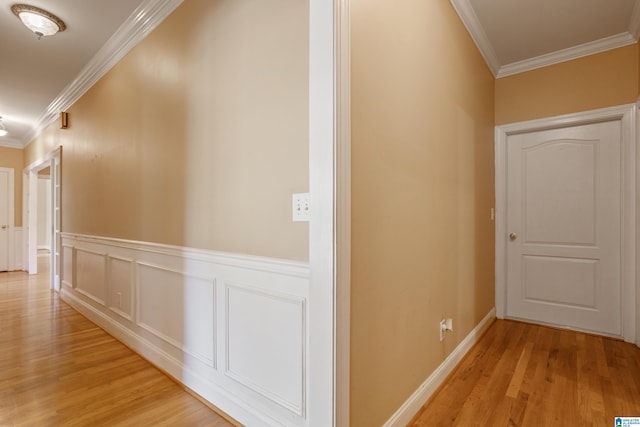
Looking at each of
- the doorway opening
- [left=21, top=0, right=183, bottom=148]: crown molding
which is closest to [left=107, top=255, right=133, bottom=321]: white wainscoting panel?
[left=21, top=0, right=183, bottom=148]: crown molding

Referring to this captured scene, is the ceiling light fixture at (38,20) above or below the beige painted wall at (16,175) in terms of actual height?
above

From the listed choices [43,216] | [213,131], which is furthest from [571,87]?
[43,216]

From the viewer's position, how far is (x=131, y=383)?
2004mm

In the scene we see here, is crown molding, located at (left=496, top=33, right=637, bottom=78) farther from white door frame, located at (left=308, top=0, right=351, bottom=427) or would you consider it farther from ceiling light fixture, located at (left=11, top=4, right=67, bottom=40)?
ceiling light fixture, located at (left=11, top=4, right=67, bottom=40)

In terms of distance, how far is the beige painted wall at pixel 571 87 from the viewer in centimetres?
265

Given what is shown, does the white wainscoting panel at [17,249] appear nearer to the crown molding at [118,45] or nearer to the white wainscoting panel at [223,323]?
the crown molding at [118,45]

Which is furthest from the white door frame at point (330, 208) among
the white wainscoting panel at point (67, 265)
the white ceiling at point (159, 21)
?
the white wainscoting panel at point (67, 265)

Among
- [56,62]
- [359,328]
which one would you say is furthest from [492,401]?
[56,62]

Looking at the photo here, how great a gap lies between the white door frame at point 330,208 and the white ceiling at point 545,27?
61.1 inches

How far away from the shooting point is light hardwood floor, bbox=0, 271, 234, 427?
1.67 m

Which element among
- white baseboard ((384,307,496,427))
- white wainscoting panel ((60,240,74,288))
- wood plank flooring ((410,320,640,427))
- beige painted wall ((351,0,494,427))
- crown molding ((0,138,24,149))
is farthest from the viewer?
crown molding ((0,138,24,149))

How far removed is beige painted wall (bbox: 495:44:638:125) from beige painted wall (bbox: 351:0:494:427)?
0.97 metres

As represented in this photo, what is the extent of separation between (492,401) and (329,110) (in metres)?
1.89

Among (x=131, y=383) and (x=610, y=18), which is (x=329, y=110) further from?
(x=610, y=18)
